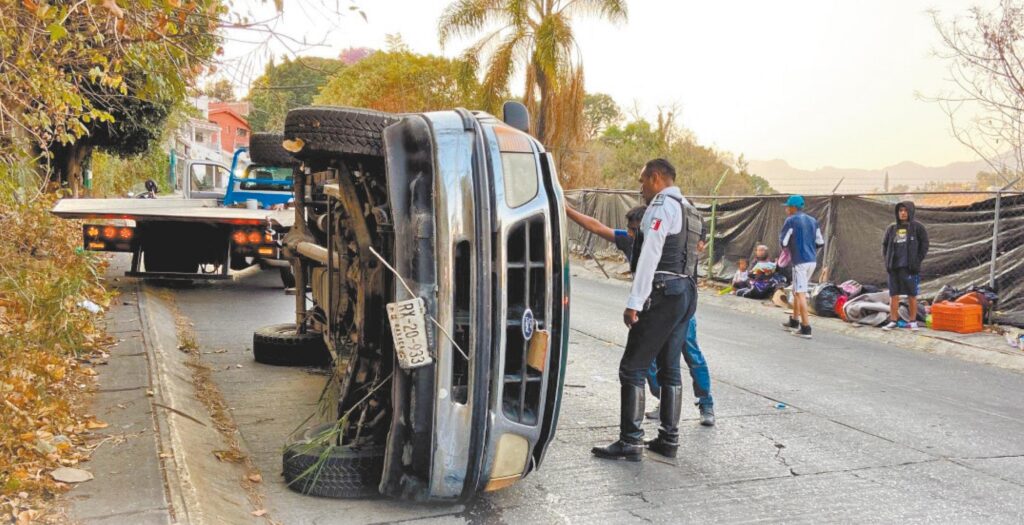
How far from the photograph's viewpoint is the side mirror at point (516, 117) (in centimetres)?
440

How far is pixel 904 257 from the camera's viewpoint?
11.1 m

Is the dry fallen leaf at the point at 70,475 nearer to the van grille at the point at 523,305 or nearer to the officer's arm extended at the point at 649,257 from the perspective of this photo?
the van grille at the point at 523,305

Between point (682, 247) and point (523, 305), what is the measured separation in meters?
1.56

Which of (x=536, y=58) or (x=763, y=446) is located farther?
(x=536, y=58)

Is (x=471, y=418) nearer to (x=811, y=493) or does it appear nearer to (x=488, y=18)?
(x=811, y=493)

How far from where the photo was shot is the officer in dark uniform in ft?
16.1

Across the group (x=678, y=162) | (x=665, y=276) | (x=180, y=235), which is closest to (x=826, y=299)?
(x=665, y=276)

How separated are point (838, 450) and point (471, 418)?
111 inches

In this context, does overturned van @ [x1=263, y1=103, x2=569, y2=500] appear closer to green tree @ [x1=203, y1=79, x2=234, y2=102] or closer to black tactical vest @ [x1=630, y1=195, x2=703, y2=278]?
black tactical vest @ [x1=630, y1=195, x2=703, y2=278]

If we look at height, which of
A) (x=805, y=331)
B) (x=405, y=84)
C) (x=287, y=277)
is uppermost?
(x=405, y=84)

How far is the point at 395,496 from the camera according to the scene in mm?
3969

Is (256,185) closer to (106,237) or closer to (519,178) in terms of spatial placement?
(106,237)

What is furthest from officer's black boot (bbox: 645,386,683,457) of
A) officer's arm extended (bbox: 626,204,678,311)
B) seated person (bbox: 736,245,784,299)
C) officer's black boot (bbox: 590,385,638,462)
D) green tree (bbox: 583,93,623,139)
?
green tree (bbox: 583,93,623,139)

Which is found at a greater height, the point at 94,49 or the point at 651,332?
the point at 94,49
